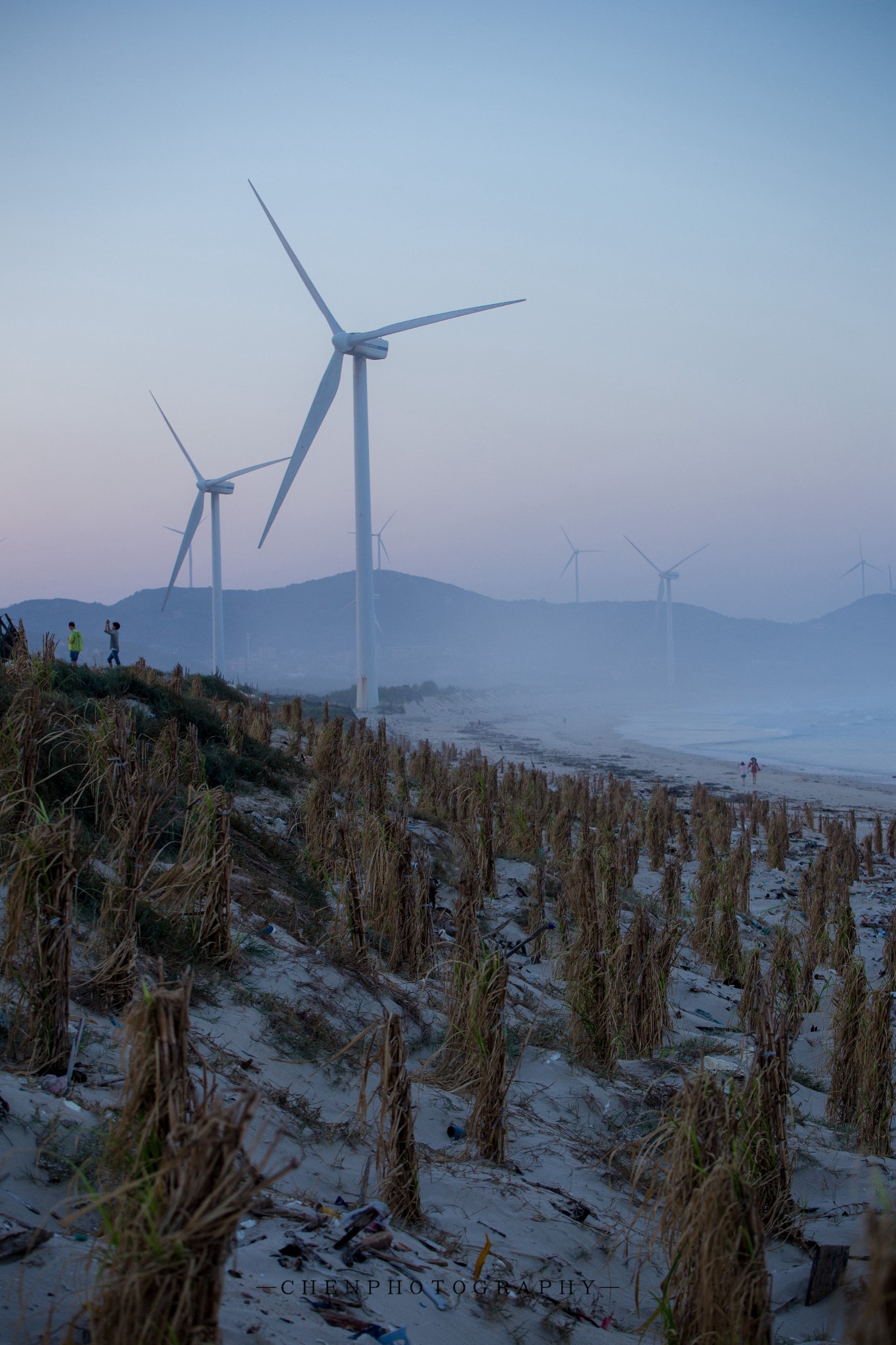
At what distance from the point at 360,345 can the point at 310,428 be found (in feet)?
20.5

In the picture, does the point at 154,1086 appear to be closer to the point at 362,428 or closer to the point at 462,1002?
the point at 462,1002

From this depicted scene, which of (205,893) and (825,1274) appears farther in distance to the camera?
(205,893)

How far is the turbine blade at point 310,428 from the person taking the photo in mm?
29047

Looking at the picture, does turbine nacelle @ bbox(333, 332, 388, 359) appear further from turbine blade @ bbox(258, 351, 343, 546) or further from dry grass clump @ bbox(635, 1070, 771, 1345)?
dry grass clump @ bbox(635, 1070, 771, 1345)

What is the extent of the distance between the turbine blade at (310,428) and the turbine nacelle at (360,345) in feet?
5.26

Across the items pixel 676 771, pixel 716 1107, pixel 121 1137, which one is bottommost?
pixel 676 771

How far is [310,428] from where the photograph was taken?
29.6 meters

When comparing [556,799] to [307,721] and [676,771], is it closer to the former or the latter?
[307,721]

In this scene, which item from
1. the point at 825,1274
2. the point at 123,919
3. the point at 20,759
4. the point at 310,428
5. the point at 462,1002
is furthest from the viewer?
the point at 310,428

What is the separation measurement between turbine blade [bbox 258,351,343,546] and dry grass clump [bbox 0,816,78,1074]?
1042 inches

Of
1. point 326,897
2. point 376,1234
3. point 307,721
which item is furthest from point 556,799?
point 376,1234

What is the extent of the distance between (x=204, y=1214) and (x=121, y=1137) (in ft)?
1.57

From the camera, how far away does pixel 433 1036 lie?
217 inches

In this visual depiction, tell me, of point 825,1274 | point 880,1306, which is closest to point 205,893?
point 825,1274
